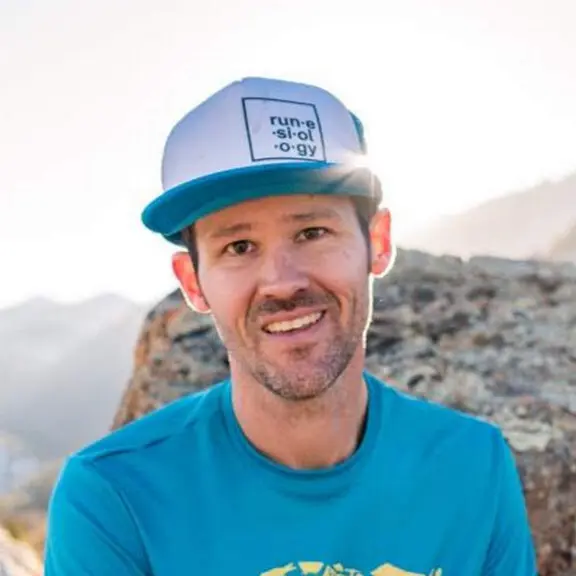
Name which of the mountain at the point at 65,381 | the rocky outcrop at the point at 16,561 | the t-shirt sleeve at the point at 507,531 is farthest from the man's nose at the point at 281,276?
the mountain at the point at 65,381

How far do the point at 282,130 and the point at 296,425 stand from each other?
0.85 metres

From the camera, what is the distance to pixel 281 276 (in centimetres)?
240

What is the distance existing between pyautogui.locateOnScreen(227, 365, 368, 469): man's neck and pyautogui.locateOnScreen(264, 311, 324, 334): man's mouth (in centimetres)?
20

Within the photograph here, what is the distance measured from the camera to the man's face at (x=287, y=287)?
2.41m

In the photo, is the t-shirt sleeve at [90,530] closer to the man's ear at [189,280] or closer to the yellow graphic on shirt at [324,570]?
the yellow graphic on shirt at [324,570]

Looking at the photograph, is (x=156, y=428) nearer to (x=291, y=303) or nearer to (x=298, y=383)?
(x=298, y=383)

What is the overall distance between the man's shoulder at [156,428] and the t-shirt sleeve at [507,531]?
0.89m

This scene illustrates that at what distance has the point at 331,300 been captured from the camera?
246 centimetres

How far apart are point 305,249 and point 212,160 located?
35cm

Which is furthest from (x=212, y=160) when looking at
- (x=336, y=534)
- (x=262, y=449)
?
(x=336, y=534)

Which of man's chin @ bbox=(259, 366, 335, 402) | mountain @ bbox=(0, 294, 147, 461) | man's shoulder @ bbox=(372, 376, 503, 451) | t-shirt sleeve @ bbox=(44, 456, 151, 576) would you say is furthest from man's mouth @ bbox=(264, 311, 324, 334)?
mountain @ bbox=(0, 294, 147, 461)

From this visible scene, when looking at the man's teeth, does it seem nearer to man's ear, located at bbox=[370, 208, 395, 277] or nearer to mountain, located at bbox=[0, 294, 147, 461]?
man's ear, located at bbox=[370, 208, 395, 277]

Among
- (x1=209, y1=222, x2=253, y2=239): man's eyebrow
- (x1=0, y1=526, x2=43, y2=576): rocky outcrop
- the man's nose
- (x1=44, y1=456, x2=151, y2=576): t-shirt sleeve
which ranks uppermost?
(x1=209, y1=222, x2=253, y2=239): man's eyebrow

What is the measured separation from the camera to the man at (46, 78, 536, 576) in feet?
7.82
